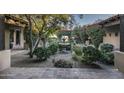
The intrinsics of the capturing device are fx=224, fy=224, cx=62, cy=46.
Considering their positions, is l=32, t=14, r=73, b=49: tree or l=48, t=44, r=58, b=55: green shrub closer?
l=32, t=14, r=73, b=49: tree

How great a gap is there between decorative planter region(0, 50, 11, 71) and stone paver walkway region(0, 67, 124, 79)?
0.74ft

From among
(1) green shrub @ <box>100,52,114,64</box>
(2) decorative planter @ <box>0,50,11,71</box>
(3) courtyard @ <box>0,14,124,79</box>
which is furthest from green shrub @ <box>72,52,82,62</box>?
(2) decorative planter @ <box>0,50,11,71</box>

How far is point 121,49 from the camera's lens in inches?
341

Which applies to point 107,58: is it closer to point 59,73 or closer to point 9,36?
point 59,73

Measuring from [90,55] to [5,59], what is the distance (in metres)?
3.48

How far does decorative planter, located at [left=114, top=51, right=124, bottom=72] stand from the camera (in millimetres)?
8334

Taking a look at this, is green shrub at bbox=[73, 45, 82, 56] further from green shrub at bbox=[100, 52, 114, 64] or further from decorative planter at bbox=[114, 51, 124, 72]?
decorative planter at bbox=[114, 51, 124, 72]

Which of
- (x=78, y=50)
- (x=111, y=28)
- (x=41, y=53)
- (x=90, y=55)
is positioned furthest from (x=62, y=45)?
(x=111, y=28)

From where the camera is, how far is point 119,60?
8.66m
